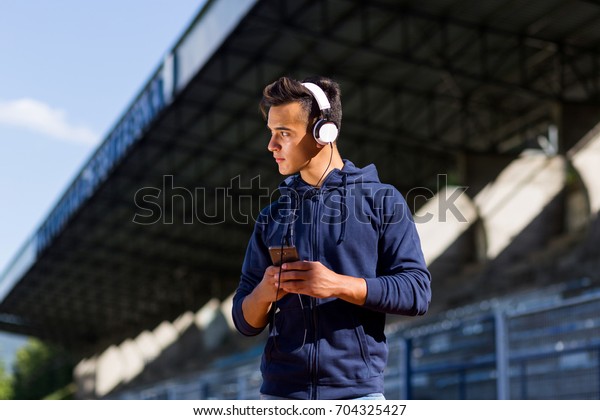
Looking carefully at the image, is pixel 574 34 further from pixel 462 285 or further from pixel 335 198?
pixel 335 198

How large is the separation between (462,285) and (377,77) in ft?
27.4

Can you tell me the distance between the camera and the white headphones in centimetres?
260

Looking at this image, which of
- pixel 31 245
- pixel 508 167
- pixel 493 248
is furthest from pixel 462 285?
pixel 31 245

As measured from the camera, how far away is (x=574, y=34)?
25.5 m

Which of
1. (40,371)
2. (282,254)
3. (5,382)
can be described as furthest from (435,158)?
(5,382)

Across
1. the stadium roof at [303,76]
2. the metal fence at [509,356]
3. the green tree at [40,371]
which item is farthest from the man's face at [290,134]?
the green tree at [40,371]

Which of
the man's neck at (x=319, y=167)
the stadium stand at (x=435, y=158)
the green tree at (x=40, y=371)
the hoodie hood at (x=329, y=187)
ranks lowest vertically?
the hoodie hood at (x=329, y=187)

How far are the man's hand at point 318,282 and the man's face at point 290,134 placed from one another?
0.39m

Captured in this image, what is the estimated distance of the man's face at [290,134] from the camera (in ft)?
8.73

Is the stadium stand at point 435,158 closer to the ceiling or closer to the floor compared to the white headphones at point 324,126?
closer to the ceiling
